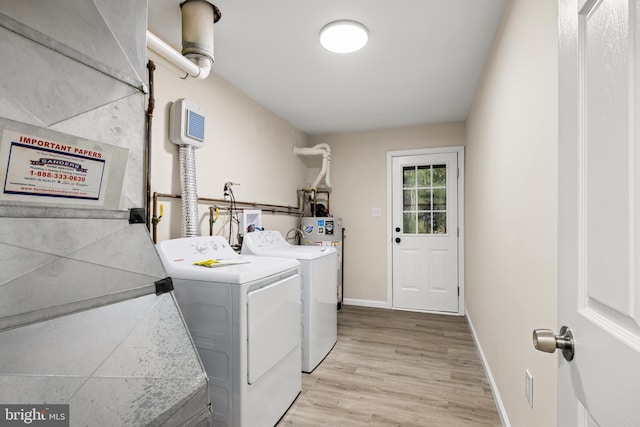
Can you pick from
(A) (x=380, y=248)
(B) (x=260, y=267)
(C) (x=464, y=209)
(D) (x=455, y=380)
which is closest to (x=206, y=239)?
(B) (x=260, y=267)

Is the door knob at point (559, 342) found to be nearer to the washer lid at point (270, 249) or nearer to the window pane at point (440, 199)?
the washer lid at point (270, 249)

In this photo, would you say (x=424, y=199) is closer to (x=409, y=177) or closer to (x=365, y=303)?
(x=409, y=177)

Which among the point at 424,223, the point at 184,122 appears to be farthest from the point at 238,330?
the point at 424,223

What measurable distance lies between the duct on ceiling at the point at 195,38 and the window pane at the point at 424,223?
3.09 m

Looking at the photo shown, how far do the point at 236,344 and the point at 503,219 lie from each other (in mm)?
1610

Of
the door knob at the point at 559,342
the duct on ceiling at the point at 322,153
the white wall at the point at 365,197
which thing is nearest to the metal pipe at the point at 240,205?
the duct on ceiling at the point at 322,153

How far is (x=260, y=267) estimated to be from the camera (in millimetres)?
1789

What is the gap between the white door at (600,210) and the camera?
0.45 metres

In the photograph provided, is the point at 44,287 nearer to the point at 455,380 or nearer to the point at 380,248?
the point at 455,380

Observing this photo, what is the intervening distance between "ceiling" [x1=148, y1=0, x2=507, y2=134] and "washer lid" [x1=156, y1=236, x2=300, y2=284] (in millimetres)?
1376

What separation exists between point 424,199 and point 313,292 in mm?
2265

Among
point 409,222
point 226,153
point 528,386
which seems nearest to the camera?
point 528,386

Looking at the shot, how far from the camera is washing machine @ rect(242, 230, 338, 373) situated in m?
2.48

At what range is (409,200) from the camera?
4.18 metres
